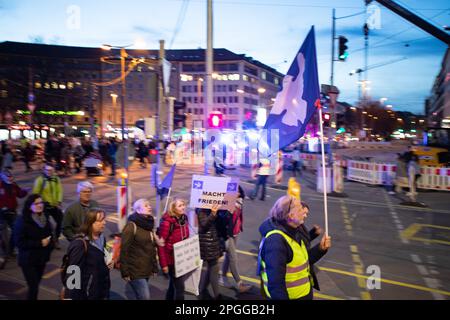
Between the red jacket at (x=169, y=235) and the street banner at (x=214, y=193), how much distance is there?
0.77 metres

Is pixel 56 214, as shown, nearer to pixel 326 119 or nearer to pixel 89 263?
pixel 89 263

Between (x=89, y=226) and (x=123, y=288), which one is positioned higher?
(x=89, y=226)

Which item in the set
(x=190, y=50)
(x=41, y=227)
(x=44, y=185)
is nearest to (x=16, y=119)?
(x=44, y=185)

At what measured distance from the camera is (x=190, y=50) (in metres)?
111

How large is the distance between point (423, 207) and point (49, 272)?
1189 centimetres

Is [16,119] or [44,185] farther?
[16,119]

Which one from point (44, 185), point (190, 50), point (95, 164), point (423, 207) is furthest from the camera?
point (190, 50)

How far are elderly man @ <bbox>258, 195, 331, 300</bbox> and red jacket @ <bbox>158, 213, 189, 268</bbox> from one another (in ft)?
5.53

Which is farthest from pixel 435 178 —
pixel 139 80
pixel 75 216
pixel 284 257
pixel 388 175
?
pixel 139 80

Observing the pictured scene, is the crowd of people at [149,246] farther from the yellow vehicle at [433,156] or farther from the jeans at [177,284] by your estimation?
the yellow vehicle at [433,156]

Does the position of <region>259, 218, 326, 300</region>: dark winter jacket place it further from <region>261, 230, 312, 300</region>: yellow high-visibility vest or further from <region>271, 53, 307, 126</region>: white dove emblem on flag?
<region>271, 53, 307, 126</region>: white dove emblem on flag

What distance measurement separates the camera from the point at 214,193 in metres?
5.74
